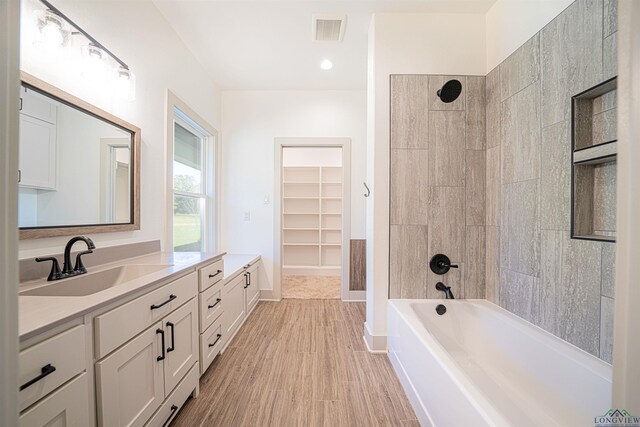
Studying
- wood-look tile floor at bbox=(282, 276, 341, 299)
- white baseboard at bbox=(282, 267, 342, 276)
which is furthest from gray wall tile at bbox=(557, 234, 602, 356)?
white baseboard at bbox=(282, 267, 342, 276)

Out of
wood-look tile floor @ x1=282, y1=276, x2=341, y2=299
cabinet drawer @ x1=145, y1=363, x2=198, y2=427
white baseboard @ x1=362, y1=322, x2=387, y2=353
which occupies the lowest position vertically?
wood-look tile floor @ x1=282, y1=276, x2=341, y2=299

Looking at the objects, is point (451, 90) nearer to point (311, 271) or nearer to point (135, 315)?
point (135, 315)

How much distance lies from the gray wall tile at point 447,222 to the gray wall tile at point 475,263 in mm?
56

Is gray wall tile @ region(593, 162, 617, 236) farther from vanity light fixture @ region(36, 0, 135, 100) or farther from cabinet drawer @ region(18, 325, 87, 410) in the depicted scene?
vanity light fixture @ region(36, 0, 135, 100)

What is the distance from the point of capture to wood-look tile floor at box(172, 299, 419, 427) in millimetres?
1443

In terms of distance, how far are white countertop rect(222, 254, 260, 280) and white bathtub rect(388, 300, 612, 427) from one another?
1.45 metres

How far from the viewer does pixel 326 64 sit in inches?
108

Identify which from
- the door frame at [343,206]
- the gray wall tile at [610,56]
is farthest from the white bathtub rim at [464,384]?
the door frame at [343,206]

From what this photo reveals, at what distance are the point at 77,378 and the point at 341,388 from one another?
55.6 inches

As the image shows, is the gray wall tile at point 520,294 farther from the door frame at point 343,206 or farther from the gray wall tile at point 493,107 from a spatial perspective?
the door frame at point 343,206

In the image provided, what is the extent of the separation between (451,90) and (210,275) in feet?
7.30

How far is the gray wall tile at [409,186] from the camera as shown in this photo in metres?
2.05

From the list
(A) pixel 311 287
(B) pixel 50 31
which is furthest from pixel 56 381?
(A) pixel 311 287

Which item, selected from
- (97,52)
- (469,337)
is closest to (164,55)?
(97,52)
